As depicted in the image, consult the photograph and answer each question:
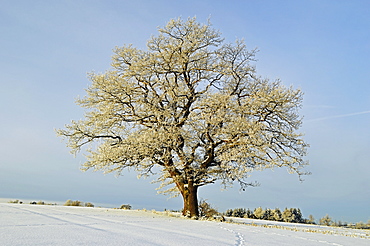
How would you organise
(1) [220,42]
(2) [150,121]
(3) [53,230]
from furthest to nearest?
1. (1) [220,42]
2. (2) [150,121]
3. (3) [53,230]

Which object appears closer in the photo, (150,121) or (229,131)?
(229,131)

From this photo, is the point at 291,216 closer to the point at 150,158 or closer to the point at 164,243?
the point at 150,158

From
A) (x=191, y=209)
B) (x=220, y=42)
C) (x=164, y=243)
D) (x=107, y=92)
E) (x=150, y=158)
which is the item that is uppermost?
(x=220, y=42)

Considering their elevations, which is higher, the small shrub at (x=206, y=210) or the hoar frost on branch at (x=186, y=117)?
the hoar frost on branch at (x=186, y=117)

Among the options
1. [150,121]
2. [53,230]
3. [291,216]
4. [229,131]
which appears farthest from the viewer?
[291,216]

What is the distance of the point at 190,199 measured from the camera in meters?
16.0

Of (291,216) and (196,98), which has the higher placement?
(196,98)

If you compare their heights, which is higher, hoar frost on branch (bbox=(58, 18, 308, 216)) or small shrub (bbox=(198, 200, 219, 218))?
hoar frost on branch (bbox=(58, 18, 308, 216))

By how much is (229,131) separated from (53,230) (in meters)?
9.93

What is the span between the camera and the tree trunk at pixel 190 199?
1583cm

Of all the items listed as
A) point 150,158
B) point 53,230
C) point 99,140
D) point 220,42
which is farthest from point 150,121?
point 53,230

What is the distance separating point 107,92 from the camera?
1562 centimetres

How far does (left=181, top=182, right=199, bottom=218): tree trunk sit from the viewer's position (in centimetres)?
1583

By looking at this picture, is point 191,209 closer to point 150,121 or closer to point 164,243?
point 150,121
